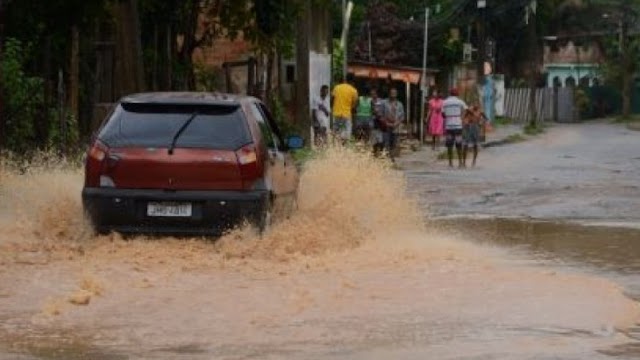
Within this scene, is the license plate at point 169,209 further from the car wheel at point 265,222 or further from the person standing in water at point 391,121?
the person standing in water at point 391,121

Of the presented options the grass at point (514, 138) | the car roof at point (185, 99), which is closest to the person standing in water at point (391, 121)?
the grass at point (514, 138)

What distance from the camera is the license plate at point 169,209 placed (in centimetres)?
1123

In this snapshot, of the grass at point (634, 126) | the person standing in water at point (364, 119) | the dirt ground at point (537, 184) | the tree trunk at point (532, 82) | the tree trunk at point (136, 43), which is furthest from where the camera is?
the tree trunk at point (532, 82)

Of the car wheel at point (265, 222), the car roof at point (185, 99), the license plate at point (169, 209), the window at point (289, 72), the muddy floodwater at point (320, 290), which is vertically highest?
the window at point (289, 72)

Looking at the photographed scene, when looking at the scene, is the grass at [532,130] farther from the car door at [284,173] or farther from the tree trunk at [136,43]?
the car door at [284,173]

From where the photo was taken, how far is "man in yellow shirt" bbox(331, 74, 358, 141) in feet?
86.2

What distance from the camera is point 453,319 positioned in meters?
8.29

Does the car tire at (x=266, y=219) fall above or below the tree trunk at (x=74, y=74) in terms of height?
below

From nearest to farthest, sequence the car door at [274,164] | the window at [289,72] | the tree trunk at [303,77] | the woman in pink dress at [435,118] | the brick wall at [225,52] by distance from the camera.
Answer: the car door at [274,164]
the tree trunk at [303,77]
the brick wall at [225,52]
the woman in pink dress at [435,118]
the window at [289,72]

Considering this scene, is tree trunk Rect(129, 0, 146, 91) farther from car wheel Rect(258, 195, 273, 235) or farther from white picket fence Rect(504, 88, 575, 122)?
white picket fence Rect(504, 88, 575, 122)

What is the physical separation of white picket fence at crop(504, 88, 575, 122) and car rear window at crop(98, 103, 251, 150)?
5282 centimetres

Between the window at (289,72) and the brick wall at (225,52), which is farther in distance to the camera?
the window at (289,72)

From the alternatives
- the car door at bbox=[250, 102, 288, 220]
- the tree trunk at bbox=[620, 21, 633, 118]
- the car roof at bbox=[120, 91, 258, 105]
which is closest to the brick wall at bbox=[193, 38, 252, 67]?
the car door at bbox=[250, 102, 288, 220]

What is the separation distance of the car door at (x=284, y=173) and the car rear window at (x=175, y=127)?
2.93 feet
